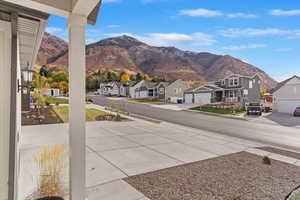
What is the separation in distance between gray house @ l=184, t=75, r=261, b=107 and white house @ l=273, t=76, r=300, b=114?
443 cm

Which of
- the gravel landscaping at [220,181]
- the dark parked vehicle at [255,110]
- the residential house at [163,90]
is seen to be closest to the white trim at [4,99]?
the gravel landscaping at [220,181]

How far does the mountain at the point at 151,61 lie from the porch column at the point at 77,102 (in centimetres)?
11523

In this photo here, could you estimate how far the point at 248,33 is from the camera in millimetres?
27875

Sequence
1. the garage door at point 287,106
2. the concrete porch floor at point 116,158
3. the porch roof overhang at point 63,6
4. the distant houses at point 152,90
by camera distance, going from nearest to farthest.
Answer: the porch roof overhang at point 63,6 → the concrete porch floor at point 116,158 → the garage door at point 287,106 → the distant houses at point 152,90

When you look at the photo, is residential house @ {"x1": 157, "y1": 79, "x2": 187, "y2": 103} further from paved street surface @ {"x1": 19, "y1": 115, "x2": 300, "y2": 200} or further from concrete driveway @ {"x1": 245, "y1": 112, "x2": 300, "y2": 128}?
paved street surface @ {"x1": 19, "y1": 115, "x2": 300, "y2": 200}

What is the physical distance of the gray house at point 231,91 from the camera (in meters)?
28.6

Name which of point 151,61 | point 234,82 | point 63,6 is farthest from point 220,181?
point 151,61

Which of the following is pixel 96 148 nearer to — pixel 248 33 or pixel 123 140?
pixel 123 140

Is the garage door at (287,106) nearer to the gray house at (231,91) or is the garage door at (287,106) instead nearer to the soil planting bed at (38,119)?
the gray house at (231,91)

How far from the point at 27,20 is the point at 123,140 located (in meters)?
5.71

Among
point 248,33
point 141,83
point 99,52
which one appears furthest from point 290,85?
point 99,52

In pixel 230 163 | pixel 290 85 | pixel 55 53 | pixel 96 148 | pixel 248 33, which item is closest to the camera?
pixel 230 163

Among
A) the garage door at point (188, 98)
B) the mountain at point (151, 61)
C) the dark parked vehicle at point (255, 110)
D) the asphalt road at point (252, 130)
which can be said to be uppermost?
the mountain at point (151, 61)

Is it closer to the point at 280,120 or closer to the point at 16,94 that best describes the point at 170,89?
the point at 280,120
